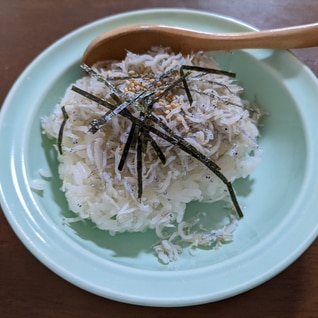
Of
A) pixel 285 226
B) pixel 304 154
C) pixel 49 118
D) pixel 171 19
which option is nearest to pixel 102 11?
pixel 171 19

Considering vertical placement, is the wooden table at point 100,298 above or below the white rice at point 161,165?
below

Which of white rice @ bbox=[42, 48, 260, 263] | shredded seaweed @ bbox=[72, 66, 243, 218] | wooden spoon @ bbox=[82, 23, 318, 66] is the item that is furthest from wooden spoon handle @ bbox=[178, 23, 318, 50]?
shredded seaweed @ bbox=[72, 66, 243, 218]

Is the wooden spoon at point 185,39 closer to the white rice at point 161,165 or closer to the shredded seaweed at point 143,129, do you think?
the white rice at point 161,165

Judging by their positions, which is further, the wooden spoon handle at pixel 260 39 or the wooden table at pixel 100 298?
the wooden spoon handle at pixel 260 39

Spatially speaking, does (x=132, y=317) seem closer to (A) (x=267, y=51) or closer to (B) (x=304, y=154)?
(B) (x=304, y=154)

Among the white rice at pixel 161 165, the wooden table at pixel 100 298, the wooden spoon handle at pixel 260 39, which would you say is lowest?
the wooden table at pixel 100 298

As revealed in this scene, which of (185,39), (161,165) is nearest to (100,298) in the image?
(161,165)

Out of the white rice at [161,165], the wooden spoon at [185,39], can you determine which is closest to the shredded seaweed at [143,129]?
the white rice at [161,165]
